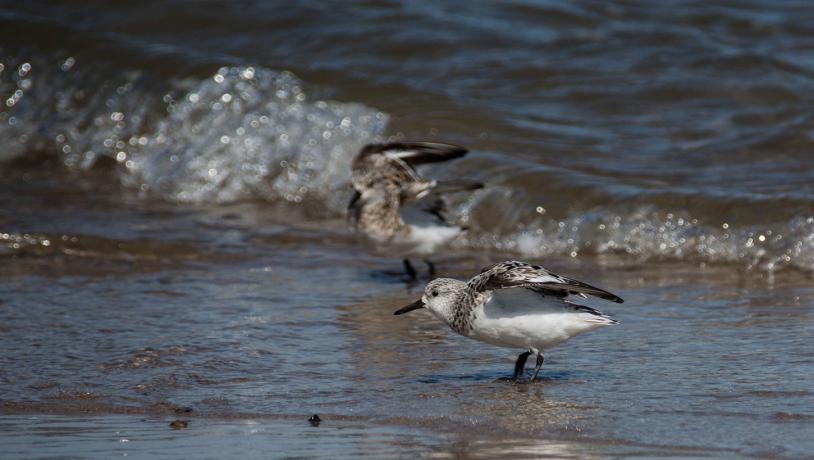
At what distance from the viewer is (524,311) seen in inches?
220

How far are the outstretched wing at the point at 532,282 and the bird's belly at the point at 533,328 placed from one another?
5.0 inches

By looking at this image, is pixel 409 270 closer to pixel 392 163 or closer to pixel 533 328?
pixel 392 163

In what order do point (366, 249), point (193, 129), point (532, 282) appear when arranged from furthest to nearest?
point (193, 129), point (366, 249), point (532, 282)

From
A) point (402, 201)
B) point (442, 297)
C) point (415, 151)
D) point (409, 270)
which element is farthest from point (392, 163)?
point (442, 297)

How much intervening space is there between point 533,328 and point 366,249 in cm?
402

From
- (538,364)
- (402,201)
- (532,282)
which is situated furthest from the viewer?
(402,201)

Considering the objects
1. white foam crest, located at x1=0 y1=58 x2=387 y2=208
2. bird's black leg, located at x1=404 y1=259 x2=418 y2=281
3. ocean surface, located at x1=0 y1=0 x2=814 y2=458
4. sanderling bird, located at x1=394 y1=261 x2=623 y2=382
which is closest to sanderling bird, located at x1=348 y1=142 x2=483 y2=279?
bird's black leg, located at x1=404 y1=259 x2=418 y2=281

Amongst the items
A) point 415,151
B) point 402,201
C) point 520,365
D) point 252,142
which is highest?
point 415,151

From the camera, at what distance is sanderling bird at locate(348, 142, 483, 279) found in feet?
28.1

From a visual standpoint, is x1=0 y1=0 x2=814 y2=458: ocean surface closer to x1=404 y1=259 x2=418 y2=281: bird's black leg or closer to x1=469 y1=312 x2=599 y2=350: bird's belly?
x1=404 y1=259 x2=418 y2=281: bird's black leg

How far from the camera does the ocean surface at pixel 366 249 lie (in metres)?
5.13

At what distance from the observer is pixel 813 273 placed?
796 cm

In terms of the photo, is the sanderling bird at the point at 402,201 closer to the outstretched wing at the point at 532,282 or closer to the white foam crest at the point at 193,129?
the white foam crest at the point at 193,129

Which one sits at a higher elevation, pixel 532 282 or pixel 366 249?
pixel 532 282
